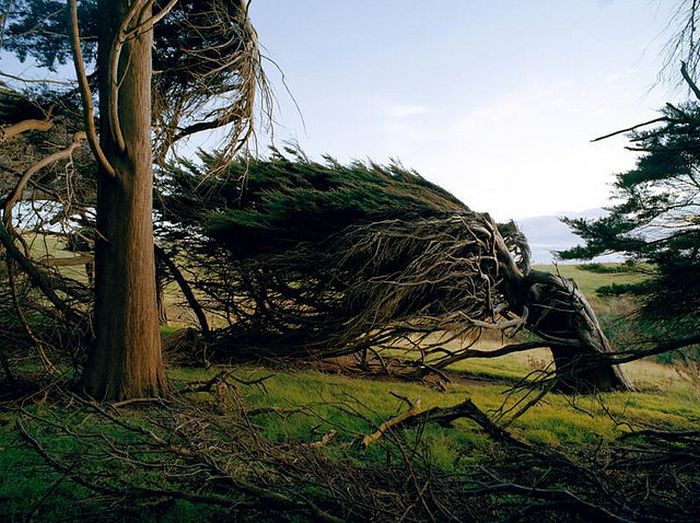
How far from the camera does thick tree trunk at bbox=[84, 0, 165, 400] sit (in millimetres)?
6203

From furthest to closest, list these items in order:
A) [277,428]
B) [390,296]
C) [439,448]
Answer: [390,296], [277,428], [439,448]

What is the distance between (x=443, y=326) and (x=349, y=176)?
12.1 feet

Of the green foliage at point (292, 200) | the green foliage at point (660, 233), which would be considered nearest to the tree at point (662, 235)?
the green foliage at point (660, 233)

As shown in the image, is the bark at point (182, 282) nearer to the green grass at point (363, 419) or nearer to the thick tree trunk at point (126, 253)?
the green grass at point (363, 419)

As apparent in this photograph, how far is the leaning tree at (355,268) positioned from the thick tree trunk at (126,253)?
206cm

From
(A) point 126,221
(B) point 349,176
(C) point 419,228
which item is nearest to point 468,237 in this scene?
(C) point 419,228

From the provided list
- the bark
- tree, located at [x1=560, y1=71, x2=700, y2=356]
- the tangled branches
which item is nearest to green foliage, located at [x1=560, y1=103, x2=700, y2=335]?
tree, located at [x1=560, y1=71, x2=700, y2=356]

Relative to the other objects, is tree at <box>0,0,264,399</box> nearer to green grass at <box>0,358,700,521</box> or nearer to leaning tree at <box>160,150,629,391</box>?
green grass at <box>0,358,700,521</box>

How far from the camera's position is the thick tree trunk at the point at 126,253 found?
244 inches

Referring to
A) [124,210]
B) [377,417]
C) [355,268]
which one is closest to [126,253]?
[124,210]

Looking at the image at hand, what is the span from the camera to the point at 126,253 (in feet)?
20.5

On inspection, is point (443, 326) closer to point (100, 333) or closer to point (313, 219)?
point (313, 219)

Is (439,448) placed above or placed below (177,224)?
below

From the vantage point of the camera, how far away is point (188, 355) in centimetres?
1014
